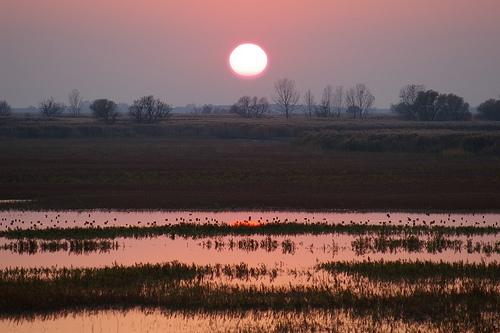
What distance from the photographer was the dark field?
41531 mm

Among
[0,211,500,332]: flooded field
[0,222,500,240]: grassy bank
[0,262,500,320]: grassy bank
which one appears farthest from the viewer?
[0,222,500,240]: grassy bank

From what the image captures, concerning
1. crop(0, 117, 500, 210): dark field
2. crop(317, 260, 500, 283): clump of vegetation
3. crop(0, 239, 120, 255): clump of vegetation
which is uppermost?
crop(317, 260, 500, 283): clump of vegetation

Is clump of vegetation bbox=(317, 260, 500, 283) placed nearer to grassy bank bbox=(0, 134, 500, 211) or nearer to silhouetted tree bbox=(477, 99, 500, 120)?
grassy bank bbox=(0, 134, 500, 211)

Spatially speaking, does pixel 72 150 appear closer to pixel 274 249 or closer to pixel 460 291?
pixel 274 249

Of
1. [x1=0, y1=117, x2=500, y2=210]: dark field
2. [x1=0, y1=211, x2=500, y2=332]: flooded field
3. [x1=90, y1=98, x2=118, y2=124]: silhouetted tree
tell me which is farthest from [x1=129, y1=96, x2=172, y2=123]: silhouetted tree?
[x1=0, y1=211, x2=500, y2=332]: flooded field

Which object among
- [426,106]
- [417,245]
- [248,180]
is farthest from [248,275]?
[426,106]

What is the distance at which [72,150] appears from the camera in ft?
273

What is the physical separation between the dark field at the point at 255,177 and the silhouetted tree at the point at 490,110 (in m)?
90.8

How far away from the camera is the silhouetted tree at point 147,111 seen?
141750 mm

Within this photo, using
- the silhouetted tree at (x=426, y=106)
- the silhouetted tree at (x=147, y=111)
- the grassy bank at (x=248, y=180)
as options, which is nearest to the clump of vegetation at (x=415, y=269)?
the grassy bank at (x=248, y=180)

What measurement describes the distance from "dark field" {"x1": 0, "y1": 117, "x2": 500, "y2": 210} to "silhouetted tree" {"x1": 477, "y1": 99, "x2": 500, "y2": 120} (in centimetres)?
9085

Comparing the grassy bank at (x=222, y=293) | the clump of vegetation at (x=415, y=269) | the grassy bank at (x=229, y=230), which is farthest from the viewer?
the grassy bank at (x=229, y=230)

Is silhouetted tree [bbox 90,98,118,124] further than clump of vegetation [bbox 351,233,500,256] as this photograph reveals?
Yes

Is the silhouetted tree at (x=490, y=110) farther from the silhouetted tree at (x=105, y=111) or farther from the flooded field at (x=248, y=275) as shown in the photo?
the flooded field at (x=248, y=275)
